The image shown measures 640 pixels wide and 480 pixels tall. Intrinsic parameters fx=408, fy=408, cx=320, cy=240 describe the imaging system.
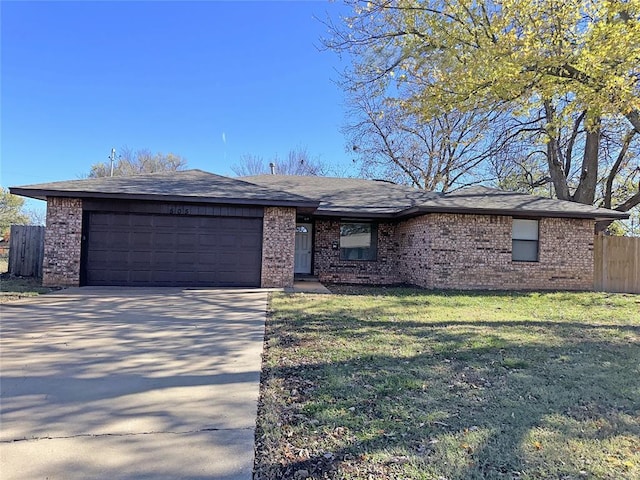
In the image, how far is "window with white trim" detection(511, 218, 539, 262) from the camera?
13133mm

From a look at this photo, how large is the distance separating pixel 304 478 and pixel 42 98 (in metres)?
25.2

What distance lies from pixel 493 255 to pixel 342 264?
5111 millimetres

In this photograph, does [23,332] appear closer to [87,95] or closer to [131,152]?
[87,95]

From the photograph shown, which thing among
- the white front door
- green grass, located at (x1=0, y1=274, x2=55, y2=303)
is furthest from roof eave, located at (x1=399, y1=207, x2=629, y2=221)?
green grass, located at (x1=0, y1=274, x2=55, y2=303)

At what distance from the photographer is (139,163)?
38031 mm

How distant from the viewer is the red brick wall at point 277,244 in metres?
11.6

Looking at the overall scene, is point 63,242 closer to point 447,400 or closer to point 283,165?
point 447,400

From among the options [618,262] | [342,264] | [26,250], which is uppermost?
[618,262]

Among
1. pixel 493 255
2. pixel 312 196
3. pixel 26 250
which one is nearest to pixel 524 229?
pixel 493 255

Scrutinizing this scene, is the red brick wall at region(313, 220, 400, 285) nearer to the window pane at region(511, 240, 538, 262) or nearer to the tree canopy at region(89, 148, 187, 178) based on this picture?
the window pane at region(511, 240, 538, 262)

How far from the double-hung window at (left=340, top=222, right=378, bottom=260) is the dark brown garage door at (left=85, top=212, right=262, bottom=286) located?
429 cm

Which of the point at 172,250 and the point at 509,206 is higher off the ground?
the point at 509,206

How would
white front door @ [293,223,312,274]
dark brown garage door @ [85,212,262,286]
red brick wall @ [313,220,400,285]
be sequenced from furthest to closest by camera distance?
1. white front door @ [293,223,312,274]
2. red brick wall @ [313,220,400,285]
3. dark brown garage door @ [85,212,262,286]

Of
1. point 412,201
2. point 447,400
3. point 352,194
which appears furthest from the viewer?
point 352,194
